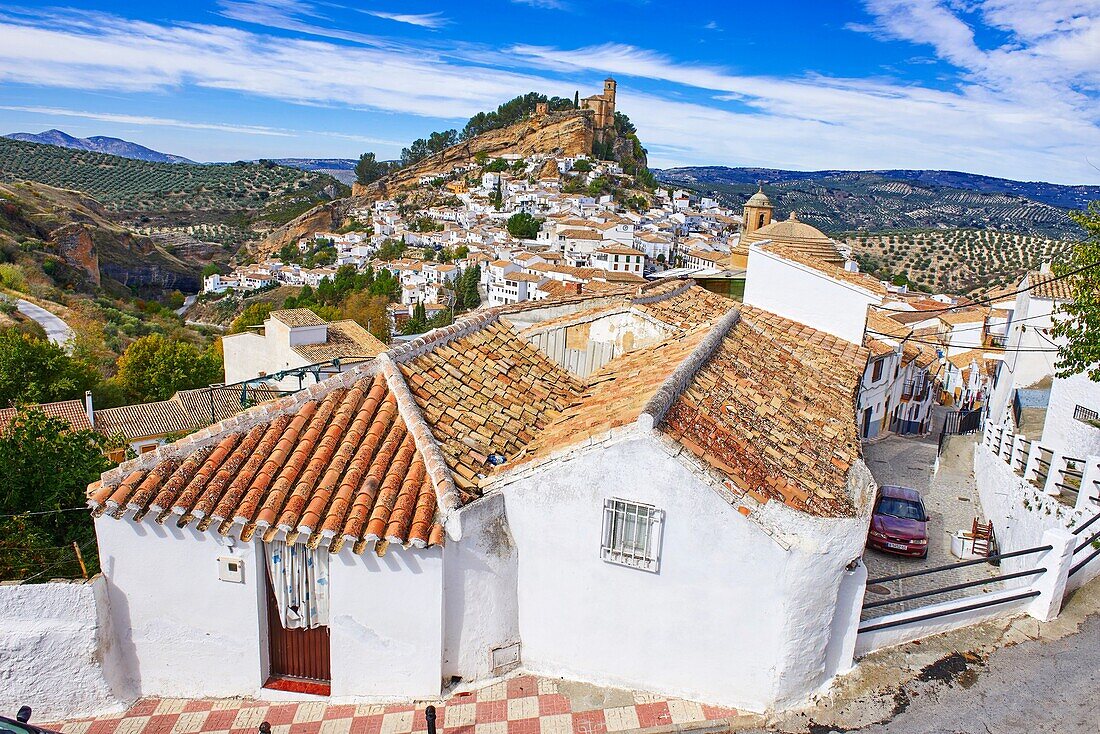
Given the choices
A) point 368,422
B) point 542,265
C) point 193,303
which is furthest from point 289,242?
point 368,422

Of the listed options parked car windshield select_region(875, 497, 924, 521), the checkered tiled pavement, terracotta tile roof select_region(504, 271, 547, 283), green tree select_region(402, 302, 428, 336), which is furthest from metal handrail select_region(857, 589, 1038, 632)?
terracotta tile roof select_region(504, 271, 547, 283)

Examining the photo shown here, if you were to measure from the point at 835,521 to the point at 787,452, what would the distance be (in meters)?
1.56

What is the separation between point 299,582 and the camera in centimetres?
698

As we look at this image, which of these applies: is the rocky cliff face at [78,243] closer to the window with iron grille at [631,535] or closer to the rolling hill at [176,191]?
the rolling hill at [176,191]

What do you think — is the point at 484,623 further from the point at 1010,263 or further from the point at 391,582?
the point at 1010,263

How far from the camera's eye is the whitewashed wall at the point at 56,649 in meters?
6.80

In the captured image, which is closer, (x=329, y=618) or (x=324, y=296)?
(x=329, y=618)

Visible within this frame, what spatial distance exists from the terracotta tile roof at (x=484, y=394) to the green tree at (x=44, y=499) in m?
4.18

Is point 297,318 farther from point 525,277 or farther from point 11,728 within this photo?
point 525,277

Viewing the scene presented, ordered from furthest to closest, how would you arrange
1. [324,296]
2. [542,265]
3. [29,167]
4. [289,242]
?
1. [289,242]
2. [29,167]
3. [324,296]
4. [542,265]

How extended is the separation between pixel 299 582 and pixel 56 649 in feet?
8.04

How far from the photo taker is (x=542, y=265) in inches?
3063

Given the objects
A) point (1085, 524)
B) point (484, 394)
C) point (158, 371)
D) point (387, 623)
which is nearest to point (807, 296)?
point (1085, 524)

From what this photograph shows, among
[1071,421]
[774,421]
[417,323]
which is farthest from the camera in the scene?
[417,323]
